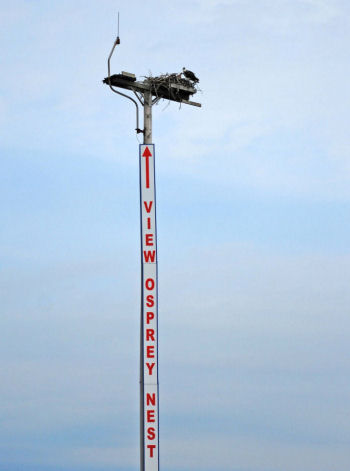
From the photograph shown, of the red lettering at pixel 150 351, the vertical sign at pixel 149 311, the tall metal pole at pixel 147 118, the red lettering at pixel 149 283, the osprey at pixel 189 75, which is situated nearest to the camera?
the vertical sign at pixel 149 311

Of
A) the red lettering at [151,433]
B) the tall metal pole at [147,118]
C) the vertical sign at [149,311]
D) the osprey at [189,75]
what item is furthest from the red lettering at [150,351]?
the osprey at [189,75]

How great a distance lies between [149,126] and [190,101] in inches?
85.4

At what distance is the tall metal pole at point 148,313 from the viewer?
107ft

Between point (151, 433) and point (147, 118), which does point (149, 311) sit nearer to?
point (151, 433)

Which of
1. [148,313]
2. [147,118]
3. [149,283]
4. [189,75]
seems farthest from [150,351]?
[189,75]

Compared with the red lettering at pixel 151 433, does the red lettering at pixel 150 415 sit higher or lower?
higher

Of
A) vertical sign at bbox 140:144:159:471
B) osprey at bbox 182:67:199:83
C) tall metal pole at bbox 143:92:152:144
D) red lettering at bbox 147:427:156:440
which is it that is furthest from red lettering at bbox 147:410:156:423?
osprey at bbox 182:67:199:83

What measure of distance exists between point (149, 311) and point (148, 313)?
77mm

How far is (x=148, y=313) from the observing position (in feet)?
109

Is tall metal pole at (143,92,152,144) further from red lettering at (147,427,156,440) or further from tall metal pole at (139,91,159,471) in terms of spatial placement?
red lettering at (147,427,156,440)

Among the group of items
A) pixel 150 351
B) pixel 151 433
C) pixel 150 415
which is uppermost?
pixel 150 351

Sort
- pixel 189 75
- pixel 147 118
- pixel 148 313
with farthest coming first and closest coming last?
pixel 189 75 → pixel 147 118 → pixel 148 313

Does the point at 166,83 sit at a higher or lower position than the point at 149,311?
higher

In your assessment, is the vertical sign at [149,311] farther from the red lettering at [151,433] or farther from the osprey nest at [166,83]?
the osprey nest at [166,83]
